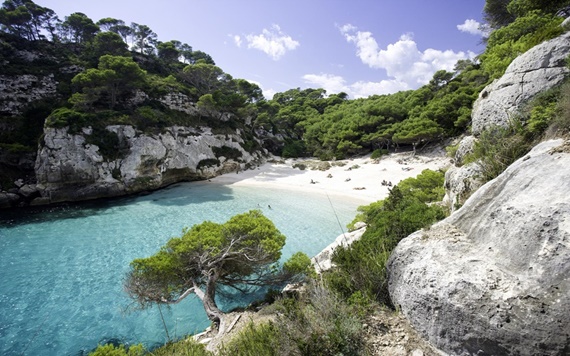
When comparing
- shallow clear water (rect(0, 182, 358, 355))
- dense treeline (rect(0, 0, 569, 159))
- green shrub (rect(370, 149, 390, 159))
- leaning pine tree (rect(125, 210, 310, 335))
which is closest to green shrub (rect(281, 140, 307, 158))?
dense treeline (rect(0, 0, 569, 159))

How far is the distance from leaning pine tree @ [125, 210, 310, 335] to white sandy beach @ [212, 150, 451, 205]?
14.5 meters

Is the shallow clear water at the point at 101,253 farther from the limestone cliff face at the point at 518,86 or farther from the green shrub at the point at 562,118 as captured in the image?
the green shrub at the point at 562,118

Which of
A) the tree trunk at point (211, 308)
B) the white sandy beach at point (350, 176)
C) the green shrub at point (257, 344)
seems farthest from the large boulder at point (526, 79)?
the white sandy beach at point (350, 176)

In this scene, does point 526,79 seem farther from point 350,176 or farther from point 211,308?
point 350,176

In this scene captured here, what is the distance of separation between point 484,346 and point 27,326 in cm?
1287

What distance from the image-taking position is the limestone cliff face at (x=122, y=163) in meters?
21.5

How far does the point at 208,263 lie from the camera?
8117 millimetres

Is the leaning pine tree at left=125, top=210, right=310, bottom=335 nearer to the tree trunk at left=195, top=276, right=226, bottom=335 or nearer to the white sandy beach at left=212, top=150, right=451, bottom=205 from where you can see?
the tree trunk at left=195, top=276, right=226, bottom=335

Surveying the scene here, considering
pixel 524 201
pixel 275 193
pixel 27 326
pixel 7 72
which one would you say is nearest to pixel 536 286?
pixel 524 201

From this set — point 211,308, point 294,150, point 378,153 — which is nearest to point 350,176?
point 378,153

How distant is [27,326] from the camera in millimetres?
8109

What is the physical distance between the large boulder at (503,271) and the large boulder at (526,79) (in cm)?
306

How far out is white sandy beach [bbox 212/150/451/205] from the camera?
79.8ft

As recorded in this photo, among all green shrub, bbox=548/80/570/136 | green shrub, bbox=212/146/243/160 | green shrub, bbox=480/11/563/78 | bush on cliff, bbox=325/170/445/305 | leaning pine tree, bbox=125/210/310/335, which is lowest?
leaning pine tree, bbox=125/210/310/335
